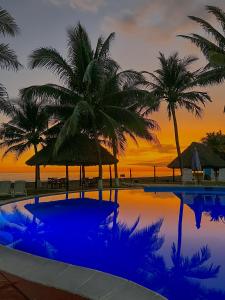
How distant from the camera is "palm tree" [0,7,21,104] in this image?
15.8 meters

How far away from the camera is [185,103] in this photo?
2775 cm

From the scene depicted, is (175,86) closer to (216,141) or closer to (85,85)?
(85,85)

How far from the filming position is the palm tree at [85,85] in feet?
67.5

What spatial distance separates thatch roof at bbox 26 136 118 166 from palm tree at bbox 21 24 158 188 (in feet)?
4.42

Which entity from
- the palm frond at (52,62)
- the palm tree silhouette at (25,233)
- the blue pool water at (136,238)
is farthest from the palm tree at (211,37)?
the palm tree silhouette at (25,233)

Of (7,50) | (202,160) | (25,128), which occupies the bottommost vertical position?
(202,160)

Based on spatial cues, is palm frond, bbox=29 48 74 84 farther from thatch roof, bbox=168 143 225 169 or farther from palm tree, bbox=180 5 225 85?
thatch roof, bbox=168 143 225 169

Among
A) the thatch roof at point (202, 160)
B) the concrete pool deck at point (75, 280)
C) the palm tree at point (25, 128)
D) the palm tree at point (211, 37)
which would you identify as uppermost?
the palm tree at point (211, 37)

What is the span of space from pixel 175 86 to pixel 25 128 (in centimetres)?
1131

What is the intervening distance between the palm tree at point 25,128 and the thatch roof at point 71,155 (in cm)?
→ 205

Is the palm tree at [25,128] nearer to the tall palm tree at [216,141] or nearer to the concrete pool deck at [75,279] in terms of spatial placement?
the concrete pool deck at [75,279]

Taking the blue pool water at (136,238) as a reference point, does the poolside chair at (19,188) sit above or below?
above

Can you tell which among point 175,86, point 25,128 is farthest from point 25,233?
point 175,86

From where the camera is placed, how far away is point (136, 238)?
916cm
